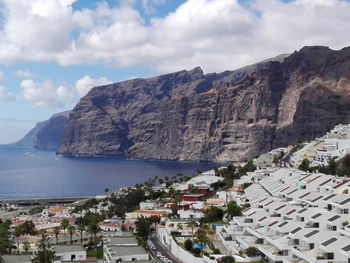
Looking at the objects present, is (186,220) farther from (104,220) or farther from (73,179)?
(73,179)

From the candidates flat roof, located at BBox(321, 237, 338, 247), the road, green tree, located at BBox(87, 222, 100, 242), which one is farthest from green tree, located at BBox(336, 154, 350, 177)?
flat roof, located at BBox(321, 237, 338, 247)

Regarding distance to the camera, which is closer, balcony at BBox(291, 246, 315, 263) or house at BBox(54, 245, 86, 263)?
balcony at BBox(291, 246, 315, 263)

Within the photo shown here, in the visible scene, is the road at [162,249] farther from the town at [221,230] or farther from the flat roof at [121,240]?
the flat roof at [121,240]

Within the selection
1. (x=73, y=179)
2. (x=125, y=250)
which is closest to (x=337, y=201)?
(x=125, y=250)

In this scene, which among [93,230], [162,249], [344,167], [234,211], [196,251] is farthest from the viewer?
[344,167]

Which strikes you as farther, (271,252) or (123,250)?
(123,250)

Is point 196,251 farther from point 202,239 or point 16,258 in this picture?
point 16,258

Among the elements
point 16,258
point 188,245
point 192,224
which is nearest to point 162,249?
point 192,224

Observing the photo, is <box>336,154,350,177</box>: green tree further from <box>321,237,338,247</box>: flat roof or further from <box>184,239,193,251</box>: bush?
<box>321,237,338,247</box>: flat roof
